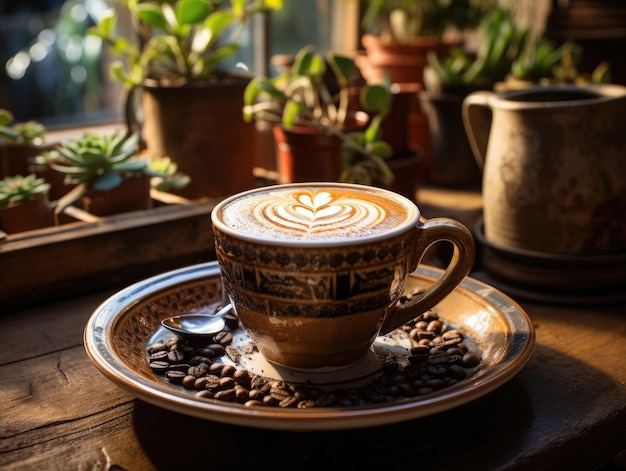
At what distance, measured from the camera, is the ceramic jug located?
96 cm

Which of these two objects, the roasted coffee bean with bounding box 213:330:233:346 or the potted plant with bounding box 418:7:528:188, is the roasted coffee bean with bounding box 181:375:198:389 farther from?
the potted plant with bounding box 418:7:528:188

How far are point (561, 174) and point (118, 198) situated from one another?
2.02 feet

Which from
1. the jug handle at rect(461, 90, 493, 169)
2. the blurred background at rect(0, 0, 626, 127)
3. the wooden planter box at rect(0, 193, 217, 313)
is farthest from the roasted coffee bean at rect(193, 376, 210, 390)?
the blurred background at rect(0, 0, 626, 127)

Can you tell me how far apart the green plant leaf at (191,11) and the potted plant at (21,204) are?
0.34 m

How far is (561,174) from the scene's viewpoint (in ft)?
3.20

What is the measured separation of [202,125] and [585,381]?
2.42ft

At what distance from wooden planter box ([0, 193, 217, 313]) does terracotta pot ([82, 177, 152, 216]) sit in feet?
0.07

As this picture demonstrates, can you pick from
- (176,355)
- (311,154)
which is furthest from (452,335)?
(311,154)

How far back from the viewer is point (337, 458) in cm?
64

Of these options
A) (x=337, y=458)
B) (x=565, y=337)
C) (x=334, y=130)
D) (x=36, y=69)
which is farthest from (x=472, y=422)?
(x=36, y=69)

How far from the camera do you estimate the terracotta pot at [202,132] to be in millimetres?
1234

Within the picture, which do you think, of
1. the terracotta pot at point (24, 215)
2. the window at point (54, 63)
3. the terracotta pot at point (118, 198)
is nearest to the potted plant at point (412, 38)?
the terracotta pot at point (118, 198)

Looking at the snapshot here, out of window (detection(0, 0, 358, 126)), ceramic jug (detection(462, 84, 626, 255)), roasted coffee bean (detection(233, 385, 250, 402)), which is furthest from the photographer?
window (detection(0, 0, 358, 126))

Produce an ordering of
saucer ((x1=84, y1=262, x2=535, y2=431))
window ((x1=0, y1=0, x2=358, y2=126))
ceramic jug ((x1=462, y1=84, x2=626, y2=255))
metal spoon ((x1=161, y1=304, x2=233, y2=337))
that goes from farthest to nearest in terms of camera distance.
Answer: window ((x1=0, y1=0, x2=358, y2=126)), ceramic jug ((x1=462, y1=84, x2=626, y2=255)), metal spoon ((x1=161, y1=304, x2=233, y2=337)), saucer ((x1=84, y1=262, x2=535, y2=431))
